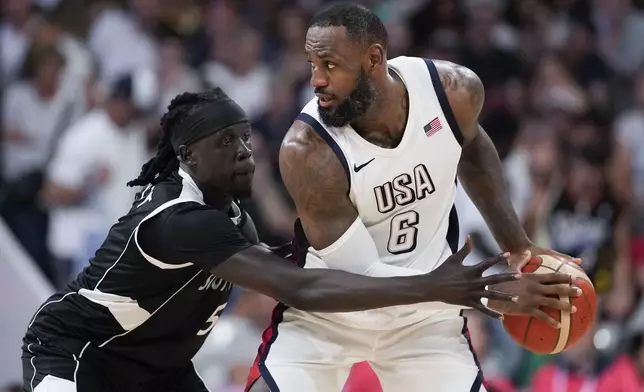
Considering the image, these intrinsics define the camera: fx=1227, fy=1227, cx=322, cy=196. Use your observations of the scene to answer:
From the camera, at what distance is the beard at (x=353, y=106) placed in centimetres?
532

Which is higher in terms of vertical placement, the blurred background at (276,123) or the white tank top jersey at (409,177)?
the white tank top jersey at (409,177)

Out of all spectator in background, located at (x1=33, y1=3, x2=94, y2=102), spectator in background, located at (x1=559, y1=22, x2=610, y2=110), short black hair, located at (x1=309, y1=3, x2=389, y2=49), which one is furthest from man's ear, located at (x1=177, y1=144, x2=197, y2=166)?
spectator in background, located at (x1=559, y1=22, x2=610, y2=110)

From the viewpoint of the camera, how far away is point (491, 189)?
5.92 m

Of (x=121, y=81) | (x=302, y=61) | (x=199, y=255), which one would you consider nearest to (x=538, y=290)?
(x=199, y=255)

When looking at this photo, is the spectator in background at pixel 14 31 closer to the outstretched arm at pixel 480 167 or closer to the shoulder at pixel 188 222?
the outstretched arm at pixel 480 167

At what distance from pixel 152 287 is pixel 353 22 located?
1435 mm

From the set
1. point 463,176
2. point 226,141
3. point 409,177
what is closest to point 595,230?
point 463,176

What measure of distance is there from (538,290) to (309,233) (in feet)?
3.35

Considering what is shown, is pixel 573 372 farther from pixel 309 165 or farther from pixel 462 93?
pixel 309 165

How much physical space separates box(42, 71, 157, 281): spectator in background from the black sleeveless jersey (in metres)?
4.06

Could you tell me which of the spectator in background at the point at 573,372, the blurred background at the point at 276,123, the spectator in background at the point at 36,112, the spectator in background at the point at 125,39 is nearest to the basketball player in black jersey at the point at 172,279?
the blurred background at the point at 276,123

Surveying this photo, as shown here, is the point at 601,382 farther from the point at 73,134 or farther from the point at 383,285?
the point at 73,134

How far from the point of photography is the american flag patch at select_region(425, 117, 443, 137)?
553 centimetres

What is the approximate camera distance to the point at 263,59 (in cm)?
1149
